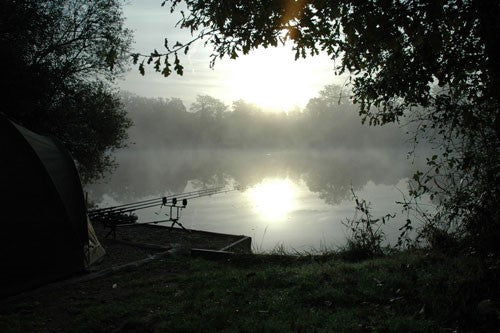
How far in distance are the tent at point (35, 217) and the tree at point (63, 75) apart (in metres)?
6.69

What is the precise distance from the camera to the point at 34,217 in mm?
7707

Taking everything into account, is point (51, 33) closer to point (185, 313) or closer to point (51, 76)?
point (51, 76)

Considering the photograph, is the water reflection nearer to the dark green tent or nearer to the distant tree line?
the dark green tent

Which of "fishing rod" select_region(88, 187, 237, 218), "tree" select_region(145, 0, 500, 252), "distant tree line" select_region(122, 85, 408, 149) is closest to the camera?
"tree" select_region(145, 0, 500, 252)

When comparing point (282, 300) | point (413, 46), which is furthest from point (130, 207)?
point (413, 46)

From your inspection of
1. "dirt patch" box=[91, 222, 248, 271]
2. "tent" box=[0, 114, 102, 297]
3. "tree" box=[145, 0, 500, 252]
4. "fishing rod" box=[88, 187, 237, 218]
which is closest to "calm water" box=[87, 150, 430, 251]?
"fishing rod" box=[88, 187, 237, 218]

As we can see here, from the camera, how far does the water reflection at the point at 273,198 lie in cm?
2145

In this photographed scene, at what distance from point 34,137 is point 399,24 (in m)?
7.78

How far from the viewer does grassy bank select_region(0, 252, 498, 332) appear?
5195 millimetres

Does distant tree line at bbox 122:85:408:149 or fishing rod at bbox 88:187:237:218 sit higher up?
distant tree line at bbox 122:85:408:149

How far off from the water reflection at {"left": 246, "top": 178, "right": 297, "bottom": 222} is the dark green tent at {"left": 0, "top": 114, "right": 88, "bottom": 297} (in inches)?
488

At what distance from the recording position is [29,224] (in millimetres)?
7621

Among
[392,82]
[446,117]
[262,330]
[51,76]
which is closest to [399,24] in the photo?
[392,82]

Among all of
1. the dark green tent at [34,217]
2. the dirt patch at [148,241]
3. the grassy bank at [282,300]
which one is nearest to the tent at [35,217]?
the dark green tent at [34,217]
